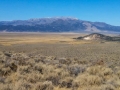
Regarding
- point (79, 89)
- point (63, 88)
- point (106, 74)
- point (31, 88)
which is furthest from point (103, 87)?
point (106, 74)

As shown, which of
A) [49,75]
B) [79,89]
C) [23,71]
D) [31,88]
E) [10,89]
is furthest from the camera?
[23,71]

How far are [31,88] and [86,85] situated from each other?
2560 mm

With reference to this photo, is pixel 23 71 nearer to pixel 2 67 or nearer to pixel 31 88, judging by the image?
pixel 2 67

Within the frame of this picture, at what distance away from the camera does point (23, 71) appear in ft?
43.6

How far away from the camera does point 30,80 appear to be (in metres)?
11.1

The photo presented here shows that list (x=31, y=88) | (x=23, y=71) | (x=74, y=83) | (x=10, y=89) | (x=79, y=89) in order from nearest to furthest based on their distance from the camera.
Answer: (x=10, y=89)
(x=31, y=88)
(x=79, y=89)
(x=74, y=83)
(x=23, y=71)

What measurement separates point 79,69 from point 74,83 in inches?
144

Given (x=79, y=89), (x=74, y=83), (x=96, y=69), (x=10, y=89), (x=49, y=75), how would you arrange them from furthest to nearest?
1. (x=96, y=69)
2. (x=49, y=75)
3. (x=74, y=83)
4. (x=79, y=89)
5. (x=10, y=89)

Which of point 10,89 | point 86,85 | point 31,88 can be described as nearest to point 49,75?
point 86,85

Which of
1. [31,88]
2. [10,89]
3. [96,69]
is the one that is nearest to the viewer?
[10,89]

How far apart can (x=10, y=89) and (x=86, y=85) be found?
11.3 feet

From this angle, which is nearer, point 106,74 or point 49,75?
point 49,75

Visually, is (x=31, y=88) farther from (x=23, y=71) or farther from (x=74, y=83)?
(x=23, y=71)

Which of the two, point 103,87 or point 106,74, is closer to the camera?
point 103,87
